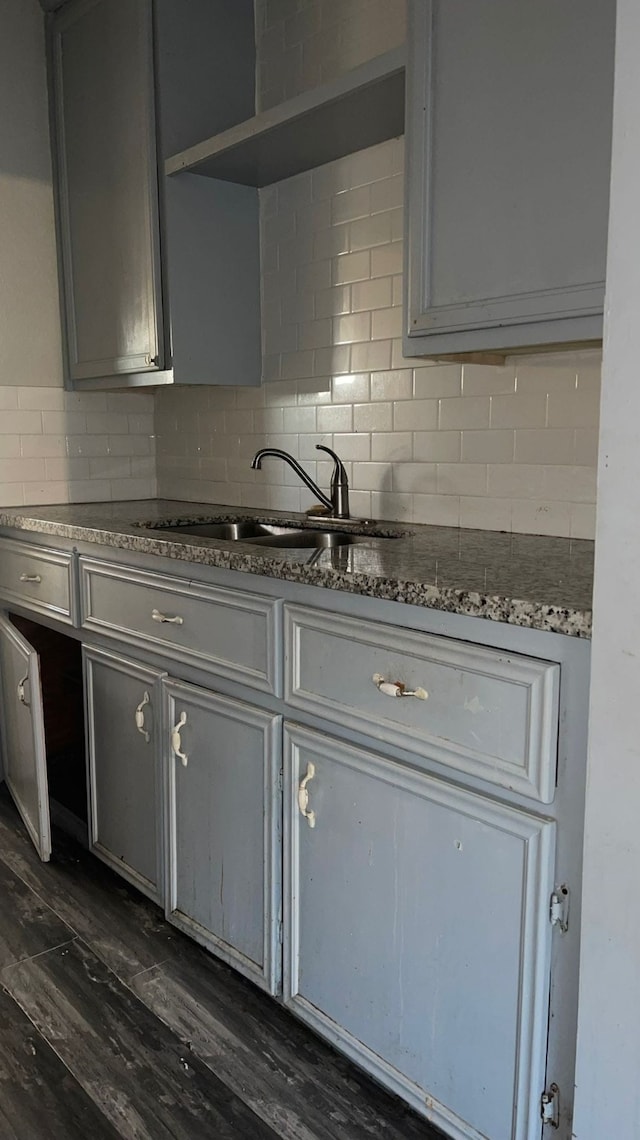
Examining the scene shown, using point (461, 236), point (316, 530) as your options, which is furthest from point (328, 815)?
point (461, 236)

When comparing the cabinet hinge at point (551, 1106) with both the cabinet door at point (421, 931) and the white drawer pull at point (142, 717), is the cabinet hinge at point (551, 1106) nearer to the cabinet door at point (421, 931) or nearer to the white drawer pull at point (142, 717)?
the cabinet door at point (421, 931)

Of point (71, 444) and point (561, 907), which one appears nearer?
point (561, 907)

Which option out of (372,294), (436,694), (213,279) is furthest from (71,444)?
(436,694)

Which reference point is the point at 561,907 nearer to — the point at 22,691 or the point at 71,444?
the point at 22,691

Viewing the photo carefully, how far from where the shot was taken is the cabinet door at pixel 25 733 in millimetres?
2334

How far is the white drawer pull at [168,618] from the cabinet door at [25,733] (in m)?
0.47

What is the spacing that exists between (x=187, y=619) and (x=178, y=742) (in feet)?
0.97

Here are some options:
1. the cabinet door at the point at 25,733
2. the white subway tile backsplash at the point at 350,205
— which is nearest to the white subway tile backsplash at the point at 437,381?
the white subway tile backsplash at the point at 350,205

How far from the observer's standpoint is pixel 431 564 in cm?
153

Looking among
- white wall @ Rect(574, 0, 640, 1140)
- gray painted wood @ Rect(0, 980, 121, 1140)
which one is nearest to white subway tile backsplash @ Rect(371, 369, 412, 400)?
white wall @ Rect(574, 0, 640, 1140)

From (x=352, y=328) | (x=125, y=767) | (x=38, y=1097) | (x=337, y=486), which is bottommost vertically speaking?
(x=38, y=1097)

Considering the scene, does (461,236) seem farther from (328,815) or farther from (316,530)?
(328,815)

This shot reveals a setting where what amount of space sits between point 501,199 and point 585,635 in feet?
2.87

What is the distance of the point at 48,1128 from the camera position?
1526 mm
